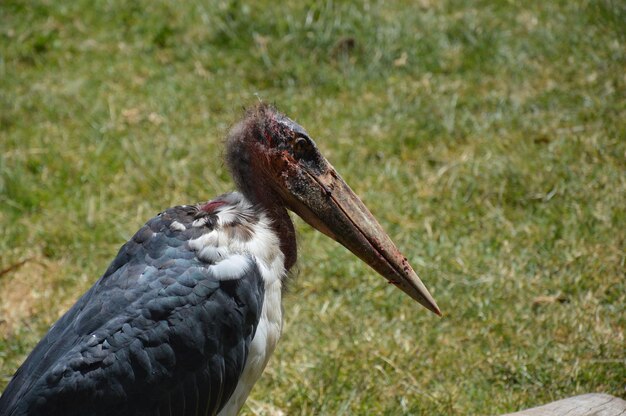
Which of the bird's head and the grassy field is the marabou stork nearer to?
the bird's head

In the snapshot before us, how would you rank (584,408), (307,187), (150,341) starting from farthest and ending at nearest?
1. (307,187)
2. (584,408)
3. (150,341)

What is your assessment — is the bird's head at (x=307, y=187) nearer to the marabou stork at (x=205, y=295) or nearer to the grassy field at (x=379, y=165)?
the marabou stork at (x=205, y=295)

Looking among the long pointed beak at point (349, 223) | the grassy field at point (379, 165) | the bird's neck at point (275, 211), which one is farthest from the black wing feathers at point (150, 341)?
the grassy field at point (379, 165)

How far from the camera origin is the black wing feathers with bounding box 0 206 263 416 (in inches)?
106

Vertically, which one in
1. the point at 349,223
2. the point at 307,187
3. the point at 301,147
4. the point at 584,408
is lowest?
the point at 584,408

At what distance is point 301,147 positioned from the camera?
322 centimetres

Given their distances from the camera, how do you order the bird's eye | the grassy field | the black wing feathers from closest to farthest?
the black wing feathers, the bird's eye, the grassy field

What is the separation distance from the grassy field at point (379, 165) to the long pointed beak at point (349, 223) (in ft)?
0.69

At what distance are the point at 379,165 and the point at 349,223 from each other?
2.25m

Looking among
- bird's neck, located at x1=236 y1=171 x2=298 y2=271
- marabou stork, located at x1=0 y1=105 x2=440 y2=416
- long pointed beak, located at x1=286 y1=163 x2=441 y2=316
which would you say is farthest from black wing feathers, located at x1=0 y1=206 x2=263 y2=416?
long pointed beak, located at x1=286 y1=163 x2=441 y2=316

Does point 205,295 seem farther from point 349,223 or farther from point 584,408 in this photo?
point 584,408

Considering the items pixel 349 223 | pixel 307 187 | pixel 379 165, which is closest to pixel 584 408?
pixel 349 223

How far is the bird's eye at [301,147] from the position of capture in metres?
3.21

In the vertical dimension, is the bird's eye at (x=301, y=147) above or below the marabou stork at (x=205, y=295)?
above
